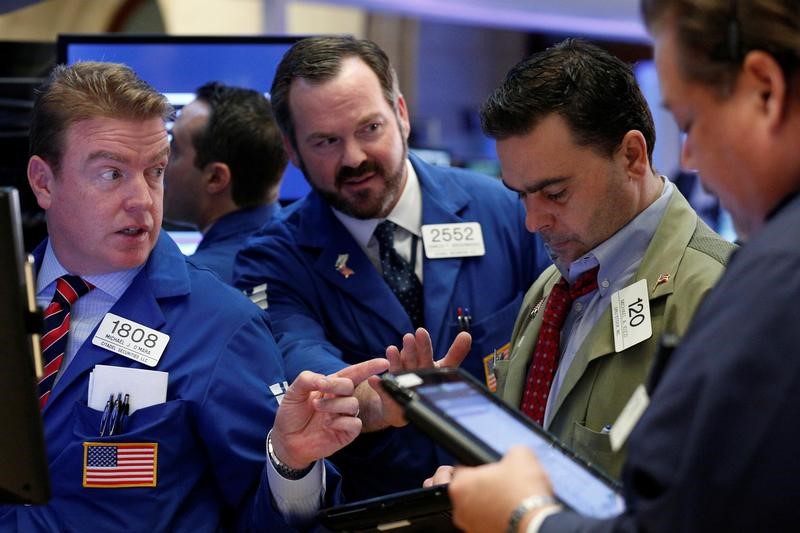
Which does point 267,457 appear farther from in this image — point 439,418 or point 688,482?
point 688,482

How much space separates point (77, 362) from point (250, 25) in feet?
25.1

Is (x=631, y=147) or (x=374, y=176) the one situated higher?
(x=631, y=147)

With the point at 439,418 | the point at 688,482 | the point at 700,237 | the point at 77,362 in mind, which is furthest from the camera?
the point at 77,362

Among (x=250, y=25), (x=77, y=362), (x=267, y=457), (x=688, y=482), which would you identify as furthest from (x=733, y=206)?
(x=250, y=25)

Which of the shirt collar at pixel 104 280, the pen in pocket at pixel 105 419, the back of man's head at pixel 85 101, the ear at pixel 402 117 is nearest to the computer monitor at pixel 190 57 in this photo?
the ear at pixel 402 117

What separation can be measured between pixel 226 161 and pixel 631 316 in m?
1.82

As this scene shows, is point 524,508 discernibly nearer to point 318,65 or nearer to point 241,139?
point 318,65

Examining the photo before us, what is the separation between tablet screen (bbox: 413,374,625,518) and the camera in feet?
4.55

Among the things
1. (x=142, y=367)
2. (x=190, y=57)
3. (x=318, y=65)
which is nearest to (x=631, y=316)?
(x=142, y=367)

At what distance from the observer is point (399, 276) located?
2.92m

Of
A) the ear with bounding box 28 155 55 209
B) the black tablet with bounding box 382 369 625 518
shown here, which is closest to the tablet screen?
the black tablet with bounding box 382 369 625 518

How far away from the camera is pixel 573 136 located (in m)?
2.05

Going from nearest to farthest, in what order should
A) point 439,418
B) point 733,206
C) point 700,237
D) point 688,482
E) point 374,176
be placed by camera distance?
point 688,482
point 733,206
point 439,418
point 700,237
point 374,176

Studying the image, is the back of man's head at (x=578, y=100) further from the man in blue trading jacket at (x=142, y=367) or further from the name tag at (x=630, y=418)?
the name tag at (x=630, y=418)
